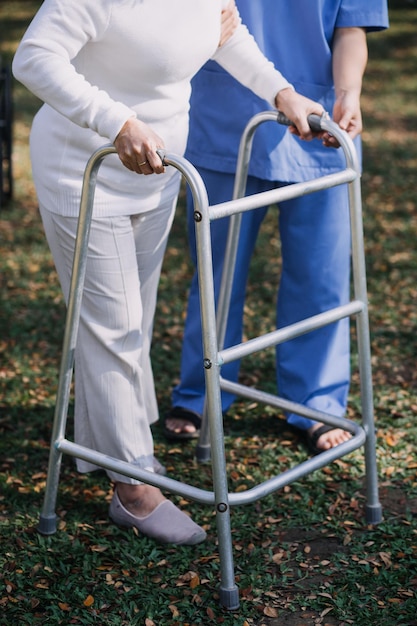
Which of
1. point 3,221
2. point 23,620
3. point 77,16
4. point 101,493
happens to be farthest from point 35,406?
point 3,221

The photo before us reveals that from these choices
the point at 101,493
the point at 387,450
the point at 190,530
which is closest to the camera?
the point at 190,530

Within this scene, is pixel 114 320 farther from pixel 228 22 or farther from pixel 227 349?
pixel 228 22

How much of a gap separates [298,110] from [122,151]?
2.10 feet

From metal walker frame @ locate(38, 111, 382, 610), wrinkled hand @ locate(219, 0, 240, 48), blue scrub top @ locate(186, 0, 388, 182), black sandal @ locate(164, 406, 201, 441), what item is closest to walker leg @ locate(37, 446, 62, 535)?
metal walker frame @ locate(38, 111, 382, 610)

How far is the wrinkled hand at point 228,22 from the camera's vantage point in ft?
8.40

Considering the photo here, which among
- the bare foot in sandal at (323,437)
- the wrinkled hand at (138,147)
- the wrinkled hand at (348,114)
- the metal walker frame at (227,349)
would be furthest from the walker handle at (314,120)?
the bare foot in sandal at (323,437)

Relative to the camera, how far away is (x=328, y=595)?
2.53m

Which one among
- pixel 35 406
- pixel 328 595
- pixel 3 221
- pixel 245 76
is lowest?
pixel 328 595

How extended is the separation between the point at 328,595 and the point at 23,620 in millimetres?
784

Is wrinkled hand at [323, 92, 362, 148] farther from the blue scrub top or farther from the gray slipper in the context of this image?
the gray slipper

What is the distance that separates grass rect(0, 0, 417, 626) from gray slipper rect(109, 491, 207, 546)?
3 centimetres

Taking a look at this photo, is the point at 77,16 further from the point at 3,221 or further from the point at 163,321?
the point at 3,221

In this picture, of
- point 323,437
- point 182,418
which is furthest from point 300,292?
point 182,418

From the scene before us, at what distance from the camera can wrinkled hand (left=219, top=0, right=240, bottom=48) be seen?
2.56 meters
